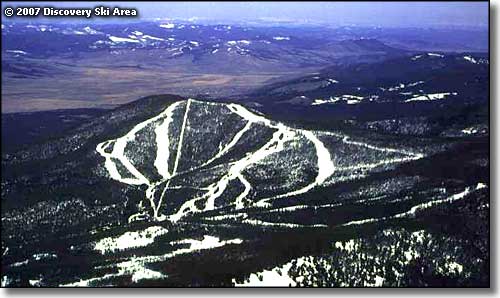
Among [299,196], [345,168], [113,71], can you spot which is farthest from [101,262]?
[113,71]

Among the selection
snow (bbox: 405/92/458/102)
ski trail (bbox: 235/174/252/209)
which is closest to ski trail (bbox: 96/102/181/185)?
ski trail (bbox: 235/174/252/209)

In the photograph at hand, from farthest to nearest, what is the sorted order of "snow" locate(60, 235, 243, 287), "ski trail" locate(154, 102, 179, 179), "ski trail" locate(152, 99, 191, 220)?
"ski trail" locate(154, 102, 179, 179), "ski trail" locate(152, 99, 191, 220), "snow" locate(60, 235, 243, 287)

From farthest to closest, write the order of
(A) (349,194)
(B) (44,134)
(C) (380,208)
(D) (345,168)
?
(B) (44,134), (D) (345,168), (A) (349,194), (C) (380,208)

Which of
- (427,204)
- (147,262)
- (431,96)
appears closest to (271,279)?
(147,262)

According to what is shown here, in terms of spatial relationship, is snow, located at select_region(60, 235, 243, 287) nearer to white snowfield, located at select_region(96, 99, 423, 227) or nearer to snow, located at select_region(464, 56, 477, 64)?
white snowfield, located at select_region(96, 99, 423, 227)

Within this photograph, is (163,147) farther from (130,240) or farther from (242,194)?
(130,240)

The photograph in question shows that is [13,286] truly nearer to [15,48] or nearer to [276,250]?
[276,250]

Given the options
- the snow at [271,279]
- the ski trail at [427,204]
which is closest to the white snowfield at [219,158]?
the ski trail at [427,204]
